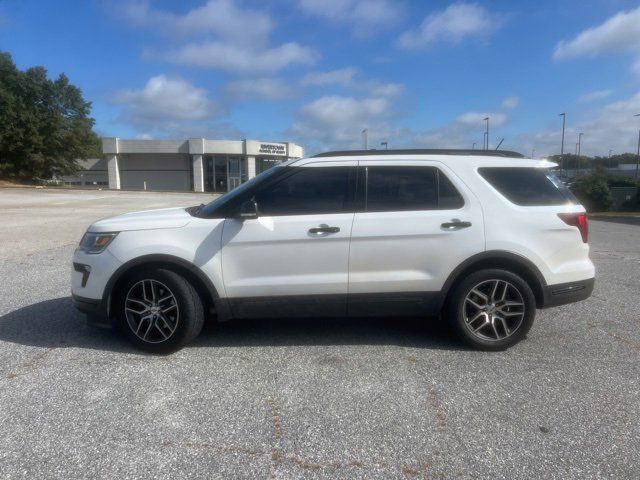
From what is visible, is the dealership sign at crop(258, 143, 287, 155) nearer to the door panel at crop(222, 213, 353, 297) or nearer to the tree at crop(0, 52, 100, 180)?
the tree at crop(0, 52, 100, 180)

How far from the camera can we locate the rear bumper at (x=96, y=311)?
13.3 feet

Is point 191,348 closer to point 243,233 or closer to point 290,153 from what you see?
point 243,233

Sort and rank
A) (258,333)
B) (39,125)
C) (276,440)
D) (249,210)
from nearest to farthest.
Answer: (276,440) < (249,210) < (258,333) < (39,125)

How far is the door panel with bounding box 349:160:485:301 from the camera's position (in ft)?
13.3

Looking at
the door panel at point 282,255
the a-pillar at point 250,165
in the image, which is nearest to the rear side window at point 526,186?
the door panel at point 282,255

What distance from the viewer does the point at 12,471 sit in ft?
8.32

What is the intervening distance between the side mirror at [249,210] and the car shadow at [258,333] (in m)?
1.23

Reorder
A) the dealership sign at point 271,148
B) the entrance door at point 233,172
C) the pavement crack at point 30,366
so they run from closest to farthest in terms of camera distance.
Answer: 1. the pavement crack at point 30,366
2. the dealership sign at point 271,148
3. the entrance door at point 233,172

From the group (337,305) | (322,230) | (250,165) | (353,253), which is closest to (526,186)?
(353,253)

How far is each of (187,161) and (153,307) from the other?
70888 millimetres

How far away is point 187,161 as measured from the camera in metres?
71.2

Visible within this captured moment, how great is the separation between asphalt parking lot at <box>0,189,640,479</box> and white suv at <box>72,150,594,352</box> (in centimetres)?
37

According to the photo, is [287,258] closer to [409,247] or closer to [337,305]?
[337,305]

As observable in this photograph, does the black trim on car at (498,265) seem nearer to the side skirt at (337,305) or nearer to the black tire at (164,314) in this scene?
the side skirt at (337,305)
